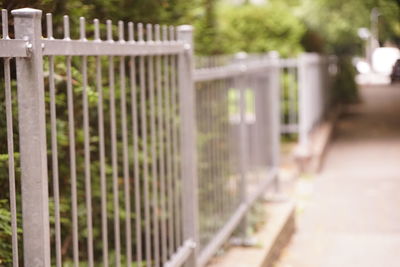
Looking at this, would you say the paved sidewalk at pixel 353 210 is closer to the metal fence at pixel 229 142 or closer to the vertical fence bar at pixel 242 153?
the vertical fence bar at pixel 242 153

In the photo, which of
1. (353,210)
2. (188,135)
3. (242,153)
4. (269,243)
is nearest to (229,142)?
(242,153)

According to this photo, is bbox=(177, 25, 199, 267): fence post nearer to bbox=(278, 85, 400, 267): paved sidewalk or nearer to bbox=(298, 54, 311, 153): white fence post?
bbox=(278, 85, 400, 267): paved sidewalk

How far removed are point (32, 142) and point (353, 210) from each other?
748 centimetres

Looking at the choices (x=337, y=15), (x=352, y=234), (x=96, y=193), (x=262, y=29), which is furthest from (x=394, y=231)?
(x=337, y=15)

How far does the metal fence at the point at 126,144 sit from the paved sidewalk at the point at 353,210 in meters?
0.82

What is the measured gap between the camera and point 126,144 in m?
3.73

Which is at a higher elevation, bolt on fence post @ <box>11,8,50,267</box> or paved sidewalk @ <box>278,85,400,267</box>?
bolt on fence post @ <box>11,8,50,267</box>

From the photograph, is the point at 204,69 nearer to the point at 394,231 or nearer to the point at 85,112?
the point at 85,112

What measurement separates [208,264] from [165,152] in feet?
4.18

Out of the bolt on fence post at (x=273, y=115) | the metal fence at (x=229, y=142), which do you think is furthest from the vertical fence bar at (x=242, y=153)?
the bolt on fence post at (x=273, y=115)

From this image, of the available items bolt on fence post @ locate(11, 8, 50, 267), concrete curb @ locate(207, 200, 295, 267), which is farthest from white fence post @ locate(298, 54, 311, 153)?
bolt on fence post @ locate(11, 8, 50, 267)

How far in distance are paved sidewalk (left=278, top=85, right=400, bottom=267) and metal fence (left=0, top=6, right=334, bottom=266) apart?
2.70 ft

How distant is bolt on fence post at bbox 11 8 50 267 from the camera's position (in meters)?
2.62

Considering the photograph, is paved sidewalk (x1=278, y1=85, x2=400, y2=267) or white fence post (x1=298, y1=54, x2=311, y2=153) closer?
paved sidewalk (x1=278, y1=85, x2=400, y2=267)
